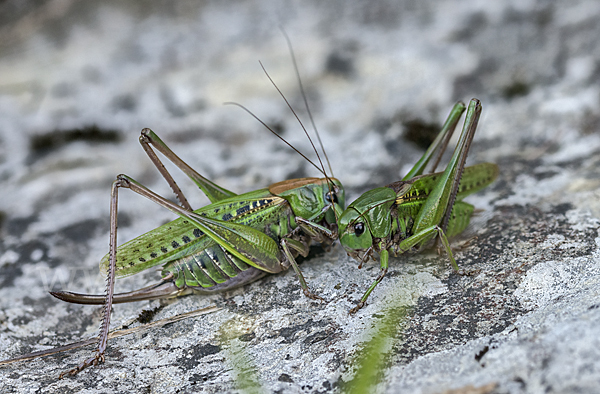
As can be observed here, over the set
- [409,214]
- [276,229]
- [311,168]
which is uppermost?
[311,168]

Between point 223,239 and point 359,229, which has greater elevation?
point 223,239

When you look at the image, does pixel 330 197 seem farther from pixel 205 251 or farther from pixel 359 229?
pixel 205 251

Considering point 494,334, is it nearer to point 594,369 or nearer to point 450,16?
point 594,369

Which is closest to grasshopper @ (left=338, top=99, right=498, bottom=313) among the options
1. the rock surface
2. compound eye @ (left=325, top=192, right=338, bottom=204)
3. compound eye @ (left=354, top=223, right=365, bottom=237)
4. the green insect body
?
compound eye @ (left=354, top=223, right=365, bottom=237)

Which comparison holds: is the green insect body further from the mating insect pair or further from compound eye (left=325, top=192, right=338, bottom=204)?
compound eye (left=325, top=192, right=338, bottom=204)

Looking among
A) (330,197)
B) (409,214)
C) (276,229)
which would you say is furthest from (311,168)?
(409,214)

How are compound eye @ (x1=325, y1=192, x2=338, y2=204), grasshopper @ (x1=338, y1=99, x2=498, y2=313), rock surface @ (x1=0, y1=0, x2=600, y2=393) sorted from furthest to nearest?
1. compound eye @ (x1=325, y1=192, x2=338, y2=204)
2. grasshopper @ (x1=338, y1=99, x2=498, y2=313)
3. rock surface @ (x1=0, y1=0, x2=600, y2=393)

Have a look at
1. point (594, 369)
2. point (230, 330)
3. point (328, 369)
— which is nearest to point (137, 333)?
point (230, 330)
